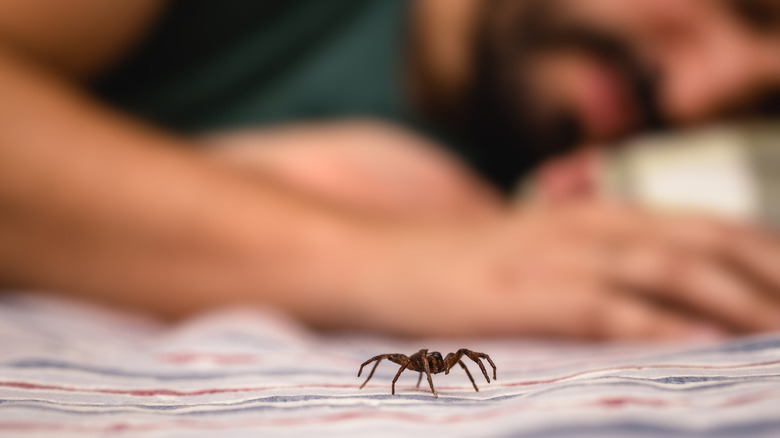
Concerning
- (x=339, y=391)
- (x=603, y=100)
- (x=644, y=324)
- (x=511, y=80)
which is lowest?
(x=339, y=391)

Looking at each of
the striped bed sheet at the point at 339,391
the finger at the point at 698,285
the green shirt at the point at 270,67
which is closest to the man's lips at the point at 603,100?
the green shirt at the point at 270,67

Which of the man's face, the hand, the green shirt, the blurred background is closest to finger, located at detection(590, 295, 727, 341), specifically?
the hand

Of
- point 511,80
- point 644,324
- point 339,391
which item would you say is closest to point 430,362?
point 339,391

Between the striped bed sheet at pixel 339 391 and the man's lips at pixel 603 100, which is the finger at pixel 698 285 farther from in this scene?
the man's lips at pixel 603 100

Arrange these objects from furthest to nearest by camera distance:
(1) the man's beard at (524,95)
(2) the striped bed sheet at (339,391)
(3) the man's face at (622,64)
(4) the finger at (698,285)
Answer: (1) the man's beard at (524,95)
(3) the man's face at (622,64)
(4) the finger at (698,285)
(2) the striped bed sheet at (339,391)

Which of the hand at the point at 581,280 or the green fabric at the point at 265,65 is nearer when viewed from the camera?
the hand at the point at 581,280

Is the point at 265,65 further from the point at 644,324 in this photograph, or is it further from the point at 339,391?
the point at 339,391
